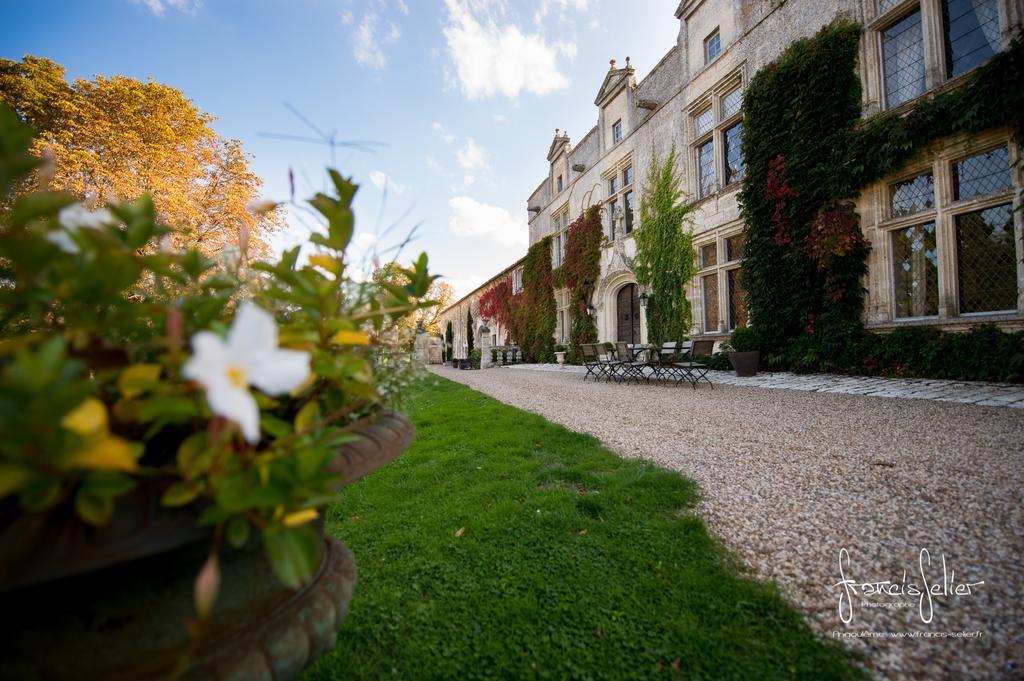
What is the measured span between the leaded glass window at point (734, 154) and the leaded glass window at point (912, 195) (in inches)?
124

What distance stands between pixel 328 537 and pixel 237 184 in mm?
14501

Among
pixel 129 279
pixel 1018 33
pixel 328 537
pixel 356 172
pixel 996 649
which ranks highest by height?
pixel 1018 33

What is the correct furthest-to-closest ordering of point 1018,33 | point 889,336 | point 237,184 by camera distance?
point 237,184
point 889,336
point 1018,33

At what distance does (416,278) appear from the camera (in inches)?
38.4

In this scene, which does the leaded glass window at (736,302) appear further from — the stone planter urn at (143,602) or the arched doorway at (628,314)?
the stone planter urn at (143,602)

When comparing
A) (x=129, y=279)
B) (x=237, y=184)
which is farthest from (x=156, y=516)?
(x=237, y=184)

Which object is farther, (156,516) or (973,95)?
(973,95)

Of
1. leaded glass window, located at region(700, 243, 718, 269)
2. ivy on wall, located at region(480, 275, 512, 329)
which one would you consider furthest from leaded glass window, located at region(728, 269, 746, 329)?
ivy on wall, located at region(480, 275, 512, 329)

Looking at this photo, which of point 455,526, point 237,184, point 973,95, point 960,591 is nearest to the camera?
point 960,591

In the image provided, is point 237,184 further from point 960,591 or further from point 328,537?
point 960,591

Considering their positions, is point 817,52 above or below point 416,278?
above

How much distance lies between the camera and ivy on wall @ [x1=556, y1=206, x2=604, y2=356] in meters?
15.2

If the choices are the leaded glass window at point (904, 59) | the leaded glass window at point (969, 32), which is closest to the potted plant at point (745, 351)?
the leaded glass window at point (904, 59)

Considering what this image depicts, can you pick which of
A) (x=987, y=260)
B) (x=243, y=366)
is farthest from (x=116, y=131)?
(x=987, y=260)
